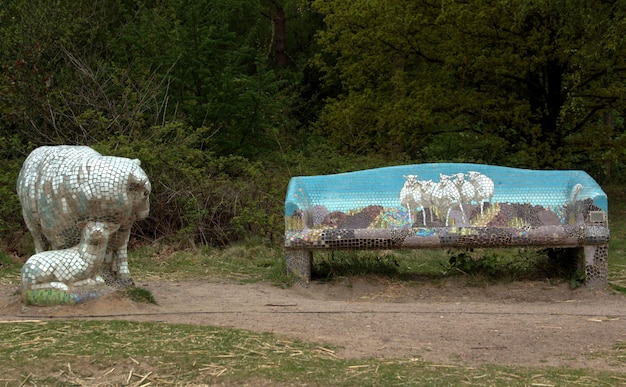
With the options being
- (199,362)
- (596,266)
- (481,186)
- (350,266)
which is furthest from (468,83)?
(199,362)

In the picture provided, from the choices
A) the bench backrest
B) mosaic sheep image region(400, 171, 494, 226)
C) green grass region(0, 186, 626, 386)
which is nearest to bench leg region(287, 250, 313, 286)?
the bench backrest

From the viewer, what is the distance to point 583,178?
9.31 metres

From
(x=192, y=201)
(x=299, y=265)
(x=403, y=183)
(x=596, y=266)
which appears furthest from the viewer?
(x=192, y=201)

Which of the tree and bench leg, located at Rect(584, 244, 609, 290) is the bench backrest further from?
the tree

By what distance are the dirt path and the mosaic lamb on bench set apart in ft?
1.58

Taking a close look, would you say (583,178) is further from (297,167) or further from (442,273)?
(297,167)

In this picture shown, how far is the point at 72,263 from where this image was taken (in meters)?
6.71

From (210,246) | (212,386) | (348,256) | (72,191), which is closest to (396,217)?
(348,256)

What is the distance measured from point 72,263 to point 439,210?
14.1ft

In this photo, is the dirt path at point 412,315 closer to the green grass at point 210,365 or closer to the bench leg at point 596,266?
the bench leg at point 596,266

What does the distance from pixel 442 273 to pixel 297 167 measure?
5.11 meters

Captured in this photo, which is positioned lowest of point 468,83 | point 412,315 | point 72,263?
point 412,315

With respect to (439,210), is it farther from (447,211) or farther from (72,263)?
(72,263)

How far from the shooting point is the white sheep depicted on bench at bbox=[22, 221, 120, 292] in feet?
21.9
